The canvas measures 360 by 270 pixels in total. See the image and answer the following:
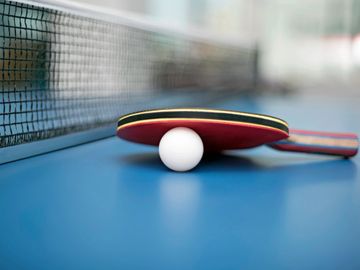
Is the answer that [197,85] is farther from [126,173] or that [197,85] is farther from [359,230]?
[359,230]

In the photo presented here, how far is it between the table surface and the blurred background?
5.51 m

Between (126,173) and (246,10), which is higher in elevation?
(246,10)

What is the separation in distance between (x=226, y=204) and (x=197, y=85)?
13.5ft

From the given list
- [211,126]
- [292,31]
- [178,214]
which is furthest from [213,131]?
[292,31]

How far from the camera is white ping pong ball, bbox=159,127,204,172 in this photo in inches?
62.1

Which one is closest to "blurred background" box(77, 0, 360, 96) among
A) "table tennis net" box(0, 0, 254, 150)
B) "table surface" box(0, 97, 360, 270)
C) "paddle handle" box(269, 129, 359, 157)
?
"table tennis net" box(0, 0, 254, 150)

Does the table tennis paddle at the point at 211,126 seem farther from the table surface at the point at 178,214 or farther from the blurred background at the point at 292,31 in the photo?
the blurred background at the point at 292,31

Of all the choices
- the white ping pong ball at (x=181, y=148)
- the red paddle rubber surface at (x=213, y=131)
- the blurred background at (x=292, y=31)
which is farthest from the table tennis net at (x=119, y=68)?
the blurred background at (x=292, y=31)

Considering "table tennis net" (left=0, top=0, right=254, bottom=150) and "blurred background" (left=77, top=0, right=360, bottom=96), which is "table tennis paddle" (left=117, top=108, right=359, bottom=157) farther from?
"blurred background" (left=77, top=0, right=360, bottom=96)

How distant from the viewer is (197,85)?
17.5 ft

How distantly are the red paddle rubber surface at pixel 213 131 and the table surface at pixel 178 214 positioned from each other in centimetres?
11

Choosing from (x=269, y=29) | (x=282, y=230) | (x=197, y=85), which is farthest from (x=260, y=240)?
(x=269, y=29)

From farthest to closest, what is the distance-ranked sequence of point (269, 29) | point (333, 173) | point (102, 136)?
point (269, 29), point (102, 136), point (333, 173)

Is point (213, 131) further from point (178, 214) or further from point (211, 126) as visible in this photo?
point (178, 214)
